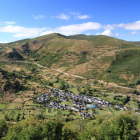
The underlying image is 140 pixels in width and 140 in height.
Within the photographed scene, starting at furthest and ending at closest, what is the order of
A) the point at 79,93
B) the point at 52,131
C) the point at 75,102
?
the point at 79,93 → the point at 75,102 → the point at 52,131

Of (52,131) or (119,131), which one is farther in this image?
(119,131)

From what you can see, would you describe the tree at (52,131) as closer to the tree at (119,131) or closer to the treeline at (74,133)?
the treeline at (74,133)

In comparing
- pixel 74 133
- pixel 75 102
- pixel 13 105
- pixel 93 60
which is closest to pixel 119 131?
pixel 74 133

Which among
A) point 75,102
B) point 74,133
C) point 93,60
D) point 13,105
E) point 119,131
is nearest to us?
point 119,131

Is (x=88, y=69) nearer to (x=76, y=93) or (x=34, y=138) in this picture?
(x=76, y=93)

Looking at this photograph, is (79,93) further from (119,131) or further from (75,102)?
(119,131)

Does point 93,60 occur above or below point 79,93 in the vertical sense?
above

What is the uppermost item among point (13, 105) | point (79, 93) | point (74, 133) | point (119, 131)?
point (119, 131)

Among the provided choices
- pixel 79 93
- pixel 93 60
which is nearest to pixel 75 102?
pixel 79 93

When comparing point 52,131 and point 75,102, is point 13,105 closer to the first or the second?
point 75,102

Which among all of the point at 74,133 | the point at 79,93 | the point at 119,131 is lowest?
the point at 79,93
